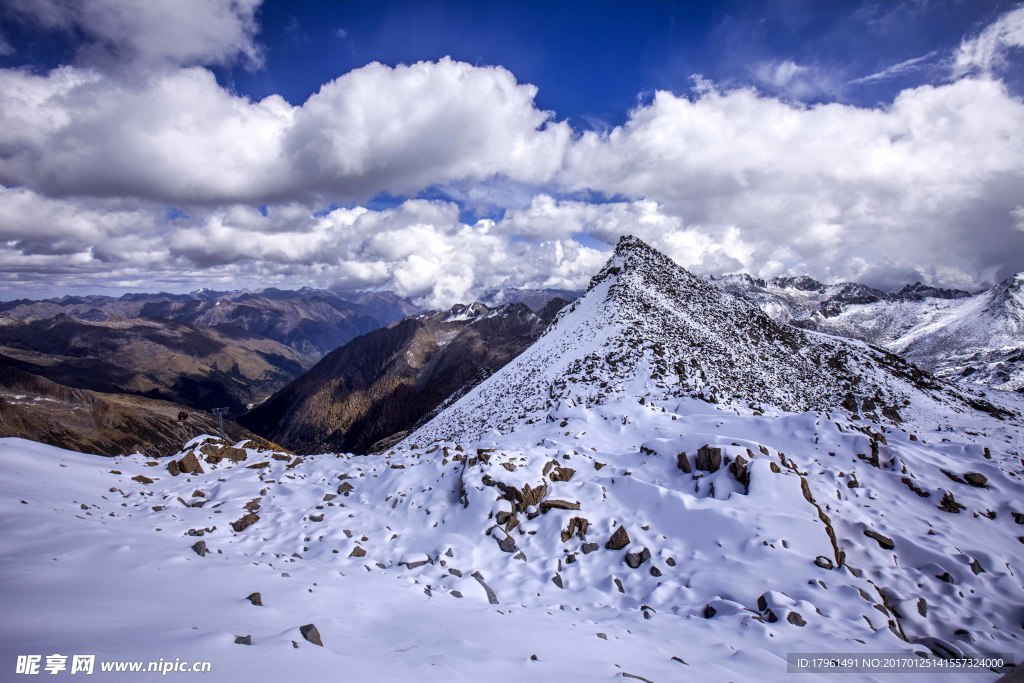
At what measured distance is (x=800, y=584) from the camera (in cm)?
1105

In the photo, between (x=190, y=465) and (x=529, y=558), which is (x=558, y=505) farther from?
(x=190, y=465)

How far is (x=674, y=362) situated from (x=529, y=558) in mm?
25256

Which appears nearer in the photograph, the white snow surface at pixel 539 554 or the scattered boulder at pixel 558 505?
the white snow surface at pixel 539 554

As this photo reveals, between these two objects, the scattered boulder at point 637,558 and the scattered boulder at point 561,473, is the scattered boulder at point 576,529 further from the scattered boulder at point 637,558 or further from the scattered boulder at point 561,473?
the scattered boulder at point 561,473

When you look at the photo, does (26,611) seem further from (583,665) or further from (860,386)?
(860,386)

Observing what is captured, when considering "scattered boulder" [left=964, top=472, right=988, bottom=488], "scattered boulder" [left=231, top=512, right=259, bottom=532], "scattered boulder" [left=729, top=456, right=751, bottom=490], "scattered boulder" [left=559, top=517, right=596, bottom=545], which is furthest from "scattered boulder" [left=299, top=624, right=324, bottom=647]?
"scattered boulder" [left=964, top=472, right=988, bottom=488]

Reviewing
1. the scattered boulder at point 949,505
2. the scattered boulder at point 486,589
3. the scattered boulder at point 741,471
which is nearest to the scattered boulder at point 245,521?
the scattered boulder at point 486,589

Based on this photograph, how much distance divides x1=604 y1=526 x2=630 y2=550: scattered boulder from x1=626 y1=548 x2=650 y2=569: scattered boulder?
45 centimetres

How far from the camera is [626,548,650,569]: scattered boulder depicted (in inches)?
488

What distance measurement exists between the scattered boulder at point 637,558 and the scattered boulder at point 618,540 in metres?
0.45

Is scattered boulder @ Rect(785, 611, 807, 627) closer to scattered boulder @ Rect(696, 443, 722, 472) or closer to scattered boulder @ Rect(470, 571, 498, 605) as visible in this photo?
scattered boulder @ Rect(696, 443, 722, 472)

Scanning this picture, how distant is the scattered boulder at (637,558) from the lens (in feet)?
40.7

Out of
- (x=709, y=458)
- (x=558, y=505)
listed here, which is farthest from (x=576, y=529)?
(x=709, y=458)

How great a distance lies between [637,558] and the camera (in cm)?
1248
